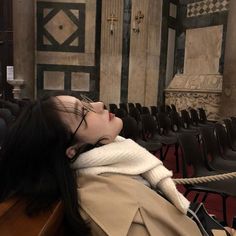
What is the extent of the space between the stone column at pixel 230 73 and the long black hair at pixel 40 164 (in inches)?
304

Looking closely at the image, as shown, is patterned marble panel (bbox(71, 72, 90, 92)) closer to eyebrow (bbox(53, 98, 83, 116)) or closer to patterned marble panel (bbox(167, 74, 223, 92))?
patterned marble panel (bbox(167, 74, 223, 92))

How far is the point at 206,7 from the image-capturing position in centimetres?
1033

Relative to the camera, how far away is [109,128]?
1.22m

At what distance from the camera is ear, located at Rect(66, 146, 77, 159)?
108 centimetres

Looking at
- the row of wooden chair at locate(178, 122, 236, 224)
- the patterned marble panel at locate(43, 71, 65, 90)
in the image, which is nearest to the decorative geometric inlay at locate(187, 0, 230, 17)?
the patterned marble panel at locate(43, 71, 65, 90)

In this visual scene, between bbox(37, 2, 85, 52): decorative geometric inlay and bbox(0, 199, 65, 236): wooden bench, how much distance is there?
10632 mm

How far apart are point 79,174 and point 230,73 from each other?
796cm

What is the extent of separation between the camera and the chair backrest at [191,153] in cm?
301

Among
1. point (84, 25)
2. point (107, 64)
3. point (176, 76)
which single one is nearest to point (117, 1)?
point (84, 25)

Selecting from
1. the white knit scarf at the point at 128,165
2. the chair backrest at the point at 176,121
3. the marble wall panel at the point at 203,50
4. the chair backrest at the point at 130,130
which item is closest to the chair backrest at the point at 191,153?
the chair backrest at the point at 130,130

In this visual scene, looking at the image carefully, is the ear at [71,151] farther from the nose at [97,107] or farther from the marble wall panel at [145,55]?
the marble wall panel at [145,55]

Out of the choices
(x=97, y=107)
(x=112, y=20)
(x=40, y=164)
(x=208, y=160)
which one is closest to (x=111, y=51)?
(x=112, y=20)

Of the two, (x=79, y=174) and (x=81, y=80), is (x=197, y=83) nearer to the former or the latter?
(x=81, y=80)

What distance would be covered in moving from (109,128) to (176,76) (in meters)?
10.1
